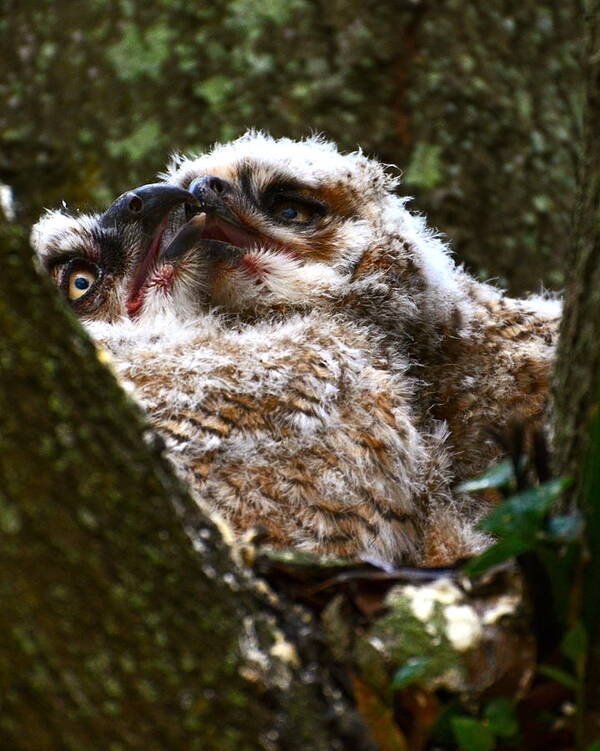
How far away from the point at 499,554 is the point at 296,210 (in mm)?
1958

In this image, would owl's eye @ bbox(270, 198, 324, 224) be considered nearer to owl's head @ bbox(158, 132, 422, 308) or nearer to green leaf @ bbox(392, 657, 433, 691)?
owl's head @ bbox(158, 132, 422, 308)

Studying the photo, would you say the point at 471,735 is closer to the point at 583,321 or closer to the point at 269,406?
the point at 583,321

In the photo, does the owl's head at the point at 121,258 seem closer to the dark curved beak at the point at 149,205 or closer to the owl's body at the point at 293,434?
the dark curved beak at the point at 149,205

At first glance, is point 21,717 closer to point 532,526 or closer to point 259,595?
point 259,595

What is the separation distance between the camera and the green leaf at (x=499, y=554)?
1236 mm

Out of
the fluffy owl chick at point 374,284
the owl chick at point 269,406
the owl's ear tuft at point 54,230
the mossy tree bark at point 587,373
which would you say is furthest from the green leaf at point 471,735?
the owl's ear tuft at point 54,230

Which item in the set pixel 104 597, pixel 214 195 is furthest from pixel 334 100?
pixel 104 597

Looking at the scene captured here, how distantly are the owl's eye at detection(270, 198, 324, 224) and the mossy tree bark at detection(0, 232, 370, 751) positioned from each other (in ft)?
6.11

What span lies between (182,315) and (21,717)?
6.05ft

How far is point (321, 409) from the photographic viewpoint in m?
2.41

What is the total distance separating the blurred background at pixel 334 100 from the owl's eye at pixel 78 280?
847 mm

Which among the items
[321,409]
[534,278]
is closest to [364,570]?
[321,409]

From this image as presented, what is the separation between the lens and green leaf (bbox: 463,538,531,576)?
1236 millimetres

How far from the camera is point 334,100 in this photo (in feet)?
12.5
